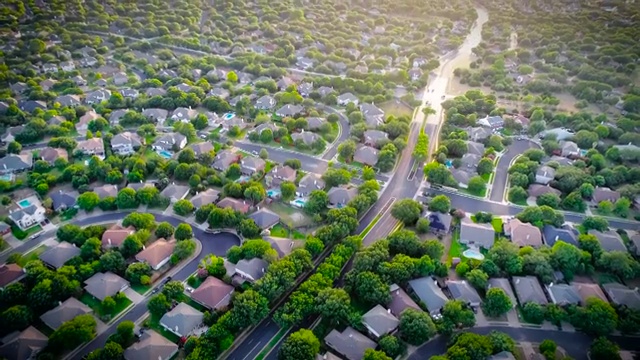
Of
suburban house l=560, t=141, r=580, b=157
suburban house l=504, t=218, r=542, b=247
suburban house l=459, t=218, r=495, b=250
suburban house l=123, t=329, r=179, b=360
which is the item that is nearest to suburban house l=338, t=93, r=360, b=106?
suburban house l=560, t=141, r=580, b=157

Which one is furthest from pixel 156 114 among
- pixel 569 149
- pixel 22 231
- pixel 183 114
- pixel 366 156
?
pixel 569 149

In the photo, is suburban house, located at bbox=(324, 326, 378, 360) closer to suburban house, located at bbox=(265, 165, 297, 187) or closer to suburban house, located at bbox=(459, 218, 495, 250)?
suburban house, located at bbox=(459, 218, 495, 250)

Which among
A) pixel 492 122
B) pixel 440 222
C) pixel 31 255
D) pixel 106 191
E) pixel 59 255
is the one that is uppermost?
pixel 492 122

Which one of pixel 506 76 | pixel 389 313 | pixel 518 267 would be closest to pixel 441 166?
pixel 518 267

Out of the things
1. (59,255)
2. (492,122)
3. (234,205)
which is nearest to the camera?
(59,255)

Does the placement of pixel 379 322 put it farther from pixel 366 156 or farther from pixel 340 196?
pixel 366 156

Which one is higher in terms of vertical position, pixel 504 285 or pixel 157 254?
pixel 504 285

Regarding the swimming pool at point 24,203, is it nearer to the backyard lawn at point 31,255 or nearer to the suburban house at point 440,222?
the backyard lawn at point 31,255

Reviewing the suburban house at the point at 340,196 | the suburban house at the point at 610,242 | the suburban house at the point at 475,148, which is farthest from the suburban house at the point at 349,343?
the suburban house at the point at 475,148
